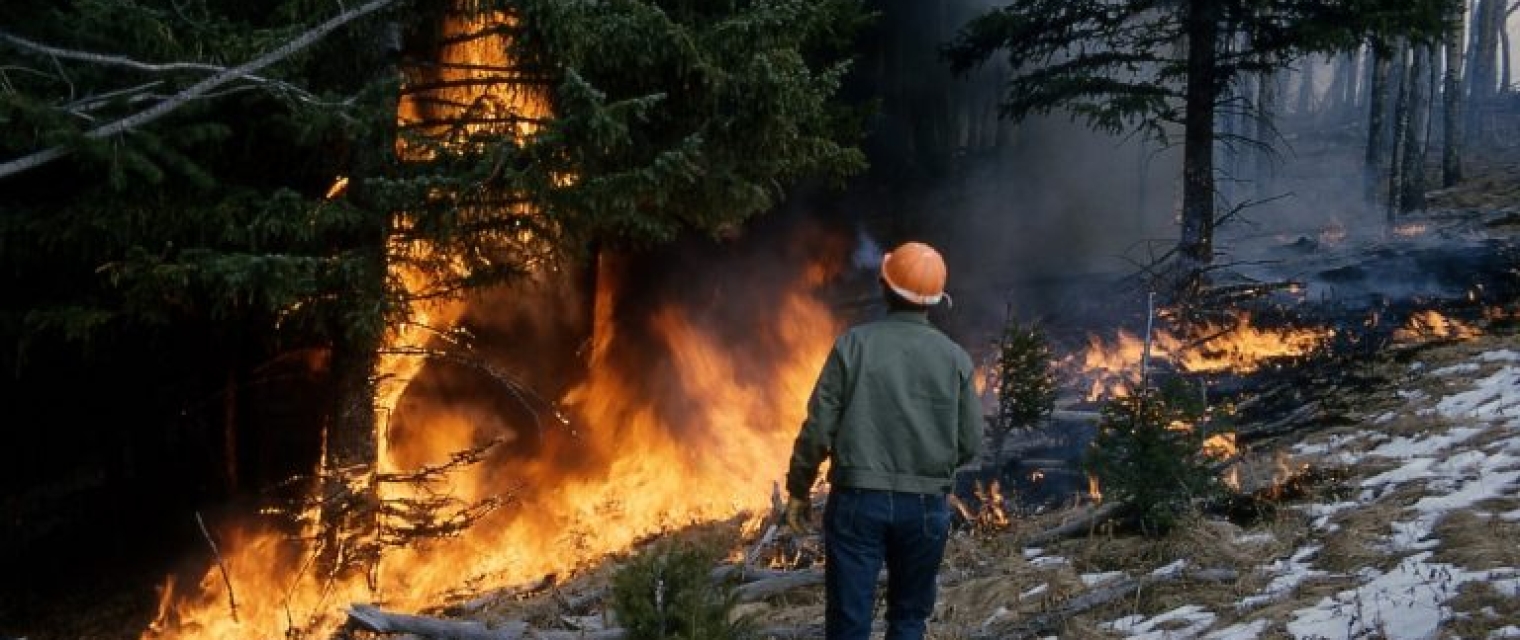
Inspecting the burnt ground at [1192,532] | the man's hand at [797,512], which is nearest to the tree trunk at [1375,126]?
the burnt ground at [1192,532]

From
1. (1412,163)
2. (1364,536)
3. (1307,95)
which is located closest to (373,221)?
(1364,536)

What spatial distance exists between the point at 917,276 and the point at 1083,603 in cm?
237

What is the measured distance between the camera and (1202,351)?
12180 mm

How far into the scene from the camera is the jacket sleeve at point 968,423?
4625mm

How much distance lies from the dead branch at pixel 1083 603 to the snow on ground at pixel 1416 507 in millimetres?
216

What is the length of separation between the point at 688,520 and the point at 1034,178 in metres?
16.8

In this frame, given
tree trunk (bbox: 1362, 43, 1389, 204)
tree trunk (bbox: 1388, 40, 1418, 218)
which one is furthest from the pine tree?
tree trunk (bbox: 1362, 43, 1389, 204)

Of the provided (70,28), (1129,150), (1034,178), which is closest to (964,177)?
(1034,178)

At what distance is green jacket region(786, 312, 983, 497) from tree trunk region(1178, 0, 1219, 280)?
9.56 meters

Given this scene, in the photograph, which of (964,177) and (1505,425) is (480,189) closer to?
(1505,425)

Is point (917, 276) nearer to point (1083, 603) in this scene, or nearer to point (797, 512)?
point (797, 512)

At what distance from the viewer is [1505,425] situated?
7.11 metres

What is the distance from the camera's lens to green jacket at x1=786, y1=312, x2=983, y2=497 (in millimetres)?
4414

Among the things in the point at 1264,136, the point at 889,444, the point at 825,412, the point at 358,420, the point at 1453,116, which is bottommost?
the point at 358,420
